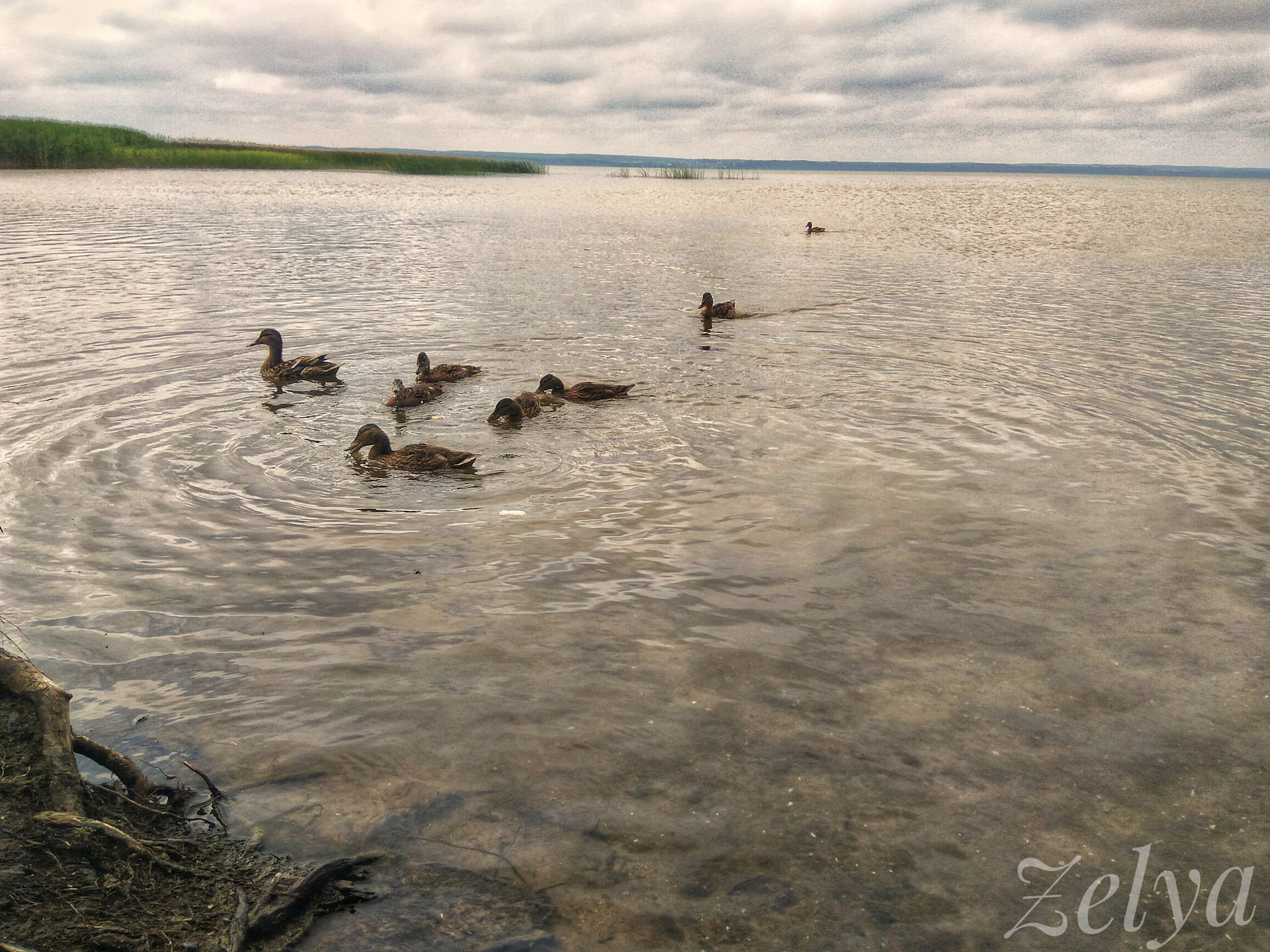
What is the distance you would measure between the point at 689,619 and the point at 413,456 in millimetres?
4682

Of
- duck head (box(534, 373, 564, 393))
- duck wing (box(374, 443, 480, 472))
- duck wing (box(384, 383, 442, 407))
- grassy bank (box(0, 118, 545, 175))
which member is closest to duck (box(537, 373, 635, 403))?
duck head (box(534, 373, 564, 393))

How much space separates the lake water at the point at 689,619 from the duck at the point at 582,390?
0.89ft

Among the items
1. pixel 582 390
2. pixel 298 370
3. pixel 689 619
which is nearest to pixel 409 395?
pixel 298 370

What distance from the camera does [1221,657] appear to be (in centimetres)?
643

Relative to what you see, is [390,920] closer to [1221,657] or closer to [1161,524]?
[1221,657]

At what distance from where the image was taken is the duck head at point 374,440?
10.4 metres

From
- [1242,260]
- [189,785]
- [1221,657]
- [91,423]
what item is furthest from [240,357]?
[1242,260]

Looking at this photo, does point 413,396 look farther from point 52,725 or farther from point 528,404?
point 52,725

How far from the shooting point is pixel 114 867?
3.75m

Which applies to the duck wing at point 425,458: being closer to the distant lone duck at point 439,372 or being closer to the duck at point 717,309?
the distant lone duck at point 439,372

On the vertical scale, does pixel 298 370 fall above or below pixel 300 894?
above

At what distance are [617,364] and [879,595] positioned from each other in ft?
30.8

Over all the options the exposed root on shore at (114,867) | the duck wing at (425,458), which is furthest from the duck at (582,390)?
the exposed root on shore at (114,867)

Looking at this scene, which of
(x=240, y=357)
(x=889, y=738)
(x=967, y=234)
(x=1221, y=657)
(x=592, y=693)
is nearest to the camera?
(x=889, y=738)
